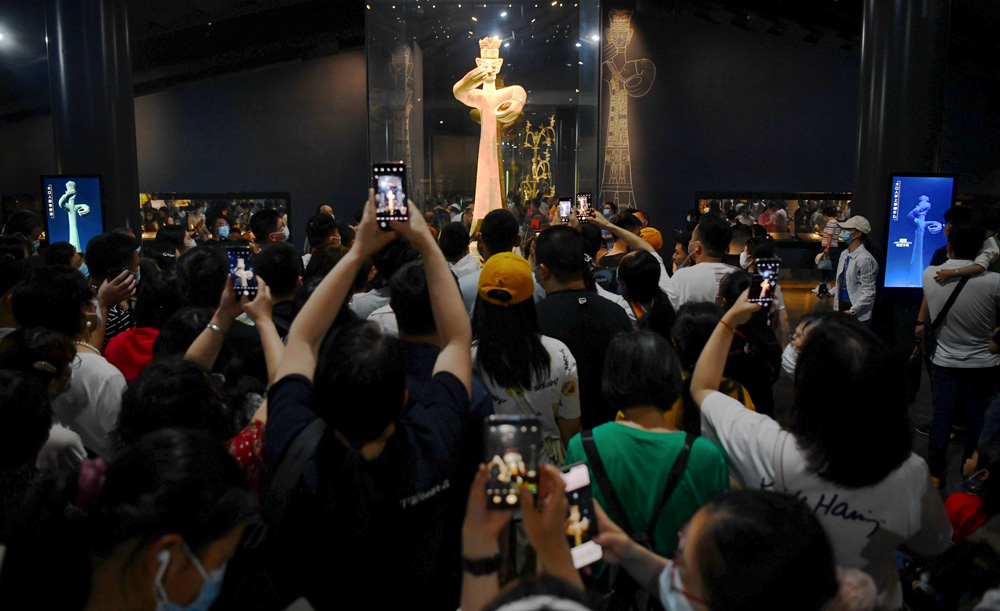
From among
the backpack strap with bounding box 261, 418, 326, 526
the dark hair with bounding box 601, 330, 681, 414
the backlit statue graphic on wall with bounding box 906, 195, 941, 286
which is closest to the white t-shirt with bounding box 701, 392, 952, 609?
the dark hair with bounding box 601, 330, 681, 414

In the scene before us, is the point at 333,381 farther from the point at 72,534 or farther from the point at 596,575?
the point at 596,575

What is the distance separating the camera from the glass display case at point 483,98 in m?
10.7

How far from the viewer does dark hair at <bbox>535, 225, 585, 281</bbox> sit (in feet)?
9.65

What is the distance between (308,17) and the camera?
A: 12.2m

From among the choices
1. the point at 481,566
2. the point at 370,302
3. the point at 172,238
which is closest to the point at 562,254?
the point at 370,302

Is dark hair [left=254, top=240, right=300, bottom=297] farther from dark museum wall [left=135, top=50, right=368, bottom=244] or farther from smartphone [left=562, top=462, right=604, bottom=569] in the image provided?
dark museum wall [left=135, top=50, right=368, bottom=244]

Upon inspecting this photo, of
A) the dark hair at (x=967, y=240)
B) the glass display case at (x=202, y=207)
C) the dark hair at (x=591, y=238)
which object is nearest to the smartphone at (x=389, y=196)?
the dark hair at (x=591, y=238)

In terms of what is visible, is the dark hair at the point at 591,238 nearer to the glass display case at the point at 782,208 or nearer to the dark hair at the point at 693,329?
the dark hair at the point at 693,329

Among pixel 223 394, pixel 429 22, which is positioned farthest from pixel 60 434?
pixel 429 22

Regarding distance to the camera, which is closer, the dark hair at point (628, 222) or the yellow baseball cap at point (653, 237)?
the yellow baseball cap at point (653, 237)

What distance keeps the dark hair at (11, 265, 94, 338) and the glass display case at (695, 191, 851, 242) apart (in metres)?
10.3

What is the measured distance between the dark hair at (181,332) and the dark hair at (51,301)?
316 millimetres

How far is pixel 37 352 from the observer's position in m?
2.03

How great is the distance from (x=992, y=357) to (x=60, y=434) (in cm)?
447
